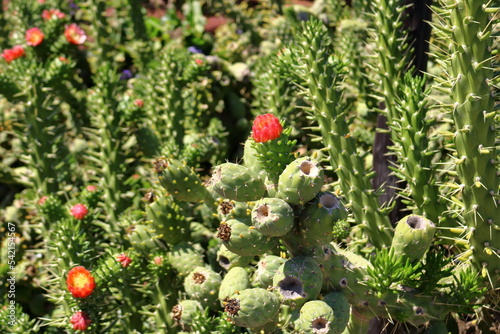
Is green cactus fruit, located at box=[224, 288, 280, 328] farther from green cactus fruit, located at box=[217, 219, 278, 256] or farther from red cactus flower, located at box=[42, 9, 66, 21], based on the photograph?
red cactus flower, located at box=[42, 9, 66, 21]

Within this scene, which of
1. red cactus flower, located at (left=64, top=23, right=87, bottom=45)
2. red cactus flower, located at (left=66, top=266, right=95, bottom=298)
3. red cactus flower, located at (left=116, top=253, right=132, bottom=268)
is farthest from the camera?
red cactus flower, located at (left=64, top=23, right=87, bottom=45)

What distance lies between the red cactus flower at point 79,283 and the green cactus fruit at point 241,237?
41.1 inches

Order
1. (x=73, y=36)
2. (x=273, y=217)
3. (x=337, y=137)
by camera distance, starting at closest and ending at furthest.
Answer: (x=273, y=217) → (x=337, y=137) → (x=73, y=36)

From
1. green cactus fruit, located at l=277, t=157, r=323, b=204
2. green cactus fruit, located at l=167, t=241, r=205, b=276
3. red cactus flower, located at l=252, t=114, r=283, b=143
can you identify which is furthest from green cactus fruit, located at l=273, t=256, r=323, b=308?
green cactus fruit, located at l=167, t=241, r=205, b=276

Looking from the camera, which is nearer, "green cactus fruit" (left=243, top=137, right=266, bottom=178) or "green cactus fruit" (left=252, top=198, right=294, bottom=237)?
"green cactus fruit" (left=252, top=198, right=294, bottom=237)

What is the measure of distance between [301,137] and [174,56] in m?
1.06

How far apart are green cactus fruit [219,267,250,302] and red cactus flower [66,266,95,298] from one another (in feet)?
2.52

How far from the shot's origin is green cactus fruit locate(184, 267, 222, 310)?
2.77 metres

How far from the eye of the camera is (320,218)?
2164 mm

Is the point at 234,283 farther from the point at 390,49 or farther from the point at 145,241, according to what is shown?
the point at 390,49

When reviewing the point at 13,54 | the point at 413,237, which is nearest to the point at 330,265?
the point at 413,237

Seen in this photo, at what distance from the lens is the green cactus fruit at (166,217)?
3.06m

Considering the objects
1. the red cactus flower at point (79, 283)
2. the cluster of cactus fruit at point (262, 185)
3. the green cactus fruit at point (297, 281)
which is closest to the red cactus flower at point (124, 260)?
the cluster of cactus fruit at point (262, 185)

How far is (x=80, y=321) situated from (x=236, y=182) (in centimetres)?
137
